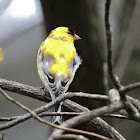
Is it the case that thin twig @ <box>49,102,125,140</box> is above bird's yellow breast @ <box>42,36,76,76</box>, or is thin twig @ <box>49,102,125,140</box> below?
below

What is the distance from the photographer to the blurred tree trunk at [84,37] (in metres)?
3.90

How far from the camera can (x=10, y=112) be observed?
618 centimetres

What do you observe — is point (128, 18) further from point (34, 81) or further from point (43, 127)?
point (43, 127)

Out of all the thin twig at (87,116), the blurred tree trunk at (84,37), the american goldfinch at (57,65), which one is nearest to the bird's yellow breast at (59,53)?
the american goldfinch at (57,65)

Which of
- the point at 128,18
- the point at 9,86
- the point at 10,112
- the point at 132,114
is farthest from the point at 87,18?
the point at 10,112

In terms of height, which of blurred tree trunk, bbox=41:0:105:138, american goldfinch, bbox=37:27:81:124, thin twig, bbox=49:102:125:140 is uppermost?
blurred tree trunk, bbox=41:0:105:138

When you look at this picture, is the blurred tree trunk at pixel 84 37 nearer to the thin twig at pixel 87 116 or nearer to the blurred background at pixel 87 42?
the blurred background at pixel 87 42

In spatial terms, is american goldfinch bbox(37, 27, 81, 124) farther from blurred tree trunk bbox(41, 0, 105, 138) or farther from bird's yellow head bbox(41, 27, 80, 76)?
blurred tree trunk bbox(41, 0, 105, 138)

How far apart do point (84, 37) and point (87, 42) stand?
0.10 m

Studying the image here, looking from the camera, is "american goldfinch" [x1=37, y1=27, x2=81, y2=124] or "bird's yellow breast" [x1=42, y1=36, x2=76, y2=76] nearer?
"american goldfinch" [x1=37, y1=27, x2=81, y2=124]

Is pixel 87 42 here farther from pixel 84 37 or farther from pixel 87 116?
pixel 87 116

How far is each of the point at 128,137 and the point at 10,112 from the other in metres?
2.90

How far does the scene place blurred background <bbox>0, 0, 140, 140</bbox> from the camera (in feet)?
12.7

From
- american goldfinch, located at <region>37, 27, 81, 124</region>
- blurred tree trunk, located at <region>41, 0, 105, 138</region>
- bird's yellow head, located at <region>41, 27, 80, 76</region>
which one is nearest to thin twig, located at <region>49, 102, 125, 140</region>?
american goldfinch, located at <region>37, 27, 81, 124</region>
